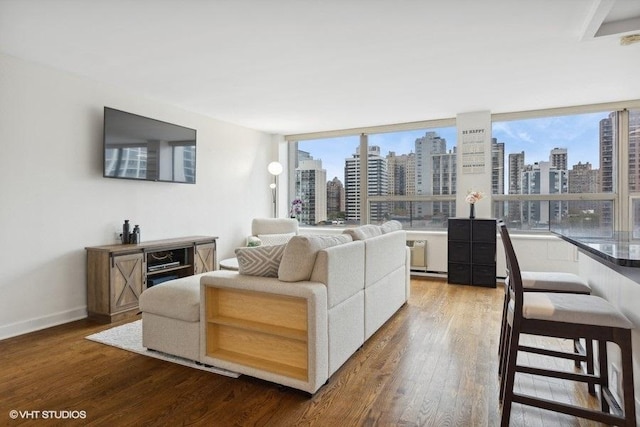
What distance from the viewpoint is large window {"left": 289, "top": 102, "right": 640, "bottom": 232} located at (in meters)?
4.75

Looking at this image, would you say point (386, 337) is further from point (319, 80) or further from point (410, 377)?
point (319, 80)

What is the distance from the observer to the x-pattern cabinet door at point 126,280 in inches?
135

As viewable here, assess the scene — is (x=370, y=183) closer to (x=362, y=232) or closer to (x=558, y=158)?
(x=558, y=158)

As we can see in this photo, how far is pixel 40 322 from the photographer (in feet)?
10.8

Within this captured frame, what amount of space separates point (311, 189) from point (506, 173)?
3.33 metres

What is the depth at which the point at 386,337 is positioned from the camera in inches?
118

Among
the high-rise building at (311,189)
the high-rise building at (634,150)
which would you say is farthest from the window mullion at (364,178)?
the high-rise building at (634,150)

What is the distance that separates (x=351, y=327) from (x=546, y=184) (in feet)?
13.7

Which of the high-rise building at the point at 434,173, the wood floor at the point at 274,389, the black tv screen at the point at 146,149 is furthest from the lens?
the high-rise building at the point at 434,173

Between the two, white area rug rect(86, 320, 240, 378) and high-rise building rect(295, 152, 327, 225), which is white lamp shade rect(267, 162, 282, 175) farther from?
white area rug rect(86, 320, 240, 378)

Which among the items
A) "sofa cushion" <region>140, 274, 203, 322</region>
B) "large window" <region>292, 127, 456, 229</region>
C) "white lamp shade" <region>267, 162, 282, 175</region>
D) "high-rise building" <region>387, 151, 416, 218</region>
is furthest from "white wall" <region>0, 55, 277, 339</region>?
"high-rise building" <region>387, 151, 416, 218</region>

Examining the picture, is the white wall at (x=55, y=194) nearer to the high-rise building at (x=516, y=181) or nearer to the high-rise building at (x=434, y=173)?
the high-rise building at (x=434, y=173)

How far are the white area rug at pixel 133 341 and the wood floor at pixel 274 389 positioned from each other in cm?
5

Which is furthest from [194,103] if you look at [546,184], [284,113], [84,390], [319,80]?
[546,184]
